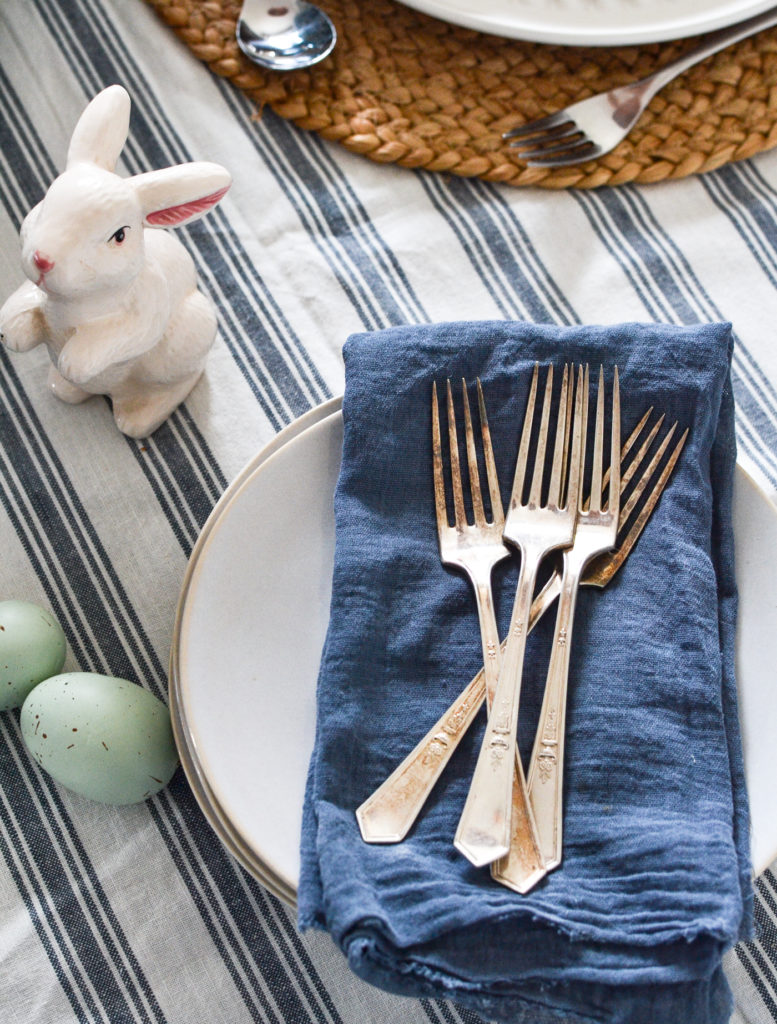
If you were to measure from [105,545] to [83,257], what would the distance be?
0.24 m

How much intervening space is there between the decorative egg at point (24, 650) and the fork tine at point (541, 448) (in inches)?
12.6

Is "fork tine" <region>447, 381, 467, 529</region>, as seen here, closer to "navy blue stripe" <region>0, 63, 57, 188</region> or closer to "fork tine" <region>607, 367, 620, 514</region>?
"fork tine" <region>607, 367, 620, 514</region>

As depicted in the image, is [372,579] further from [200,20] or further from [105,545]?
[200,20]

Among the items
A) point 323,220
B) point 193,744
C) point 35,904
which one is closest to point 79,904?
point 35,904

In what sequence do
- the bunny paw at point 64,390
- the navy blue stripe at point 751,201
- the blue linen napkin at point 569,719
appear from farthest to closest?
the navy blue stripe at point 751,201 → the bunny paw at point 64,390 → the blue linen napkin at point 569,719

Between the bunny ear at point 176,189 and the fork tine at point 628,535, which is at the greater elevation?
the bunny ear at point 176,189

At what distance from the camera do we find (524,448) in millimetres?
608

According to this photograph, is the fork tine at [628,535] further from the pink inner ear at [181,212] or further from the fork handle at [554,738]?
the pink inner ear at [181,212]

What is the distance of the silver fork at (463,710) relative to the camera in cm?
53

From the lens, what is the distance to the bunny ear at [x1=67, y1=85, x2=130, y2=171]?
1.75ft

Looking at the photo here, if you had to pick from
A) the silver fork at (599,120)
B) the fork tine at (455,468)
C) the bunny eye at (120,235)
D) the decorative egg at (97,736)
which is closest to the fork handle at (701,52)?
the silver fork at (599,120)

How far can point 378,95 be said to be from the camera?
0.79 metres

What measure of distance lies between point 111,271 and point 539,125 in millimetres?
415

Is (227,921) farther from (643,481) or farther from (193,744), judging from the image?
(643,481)
